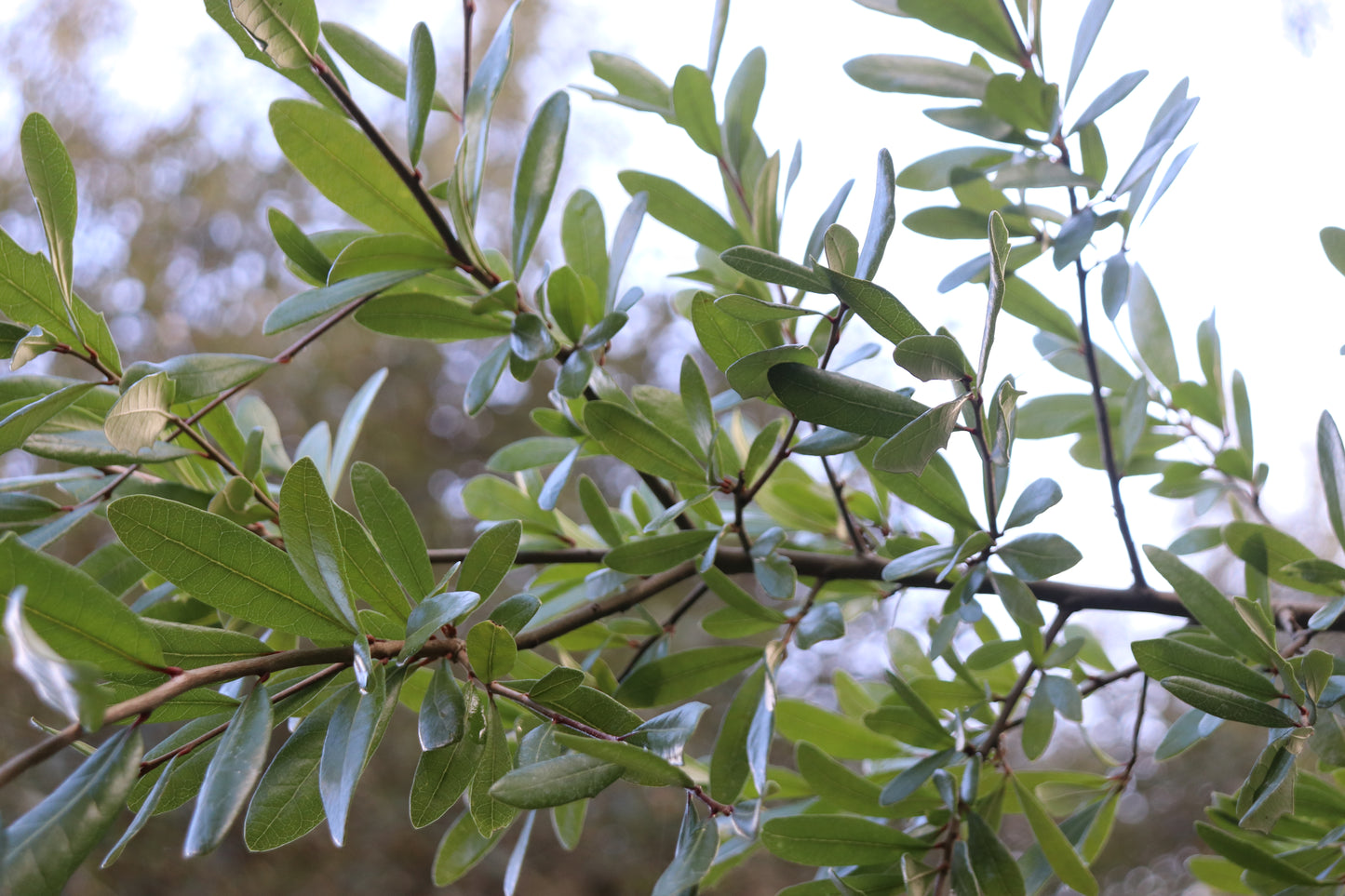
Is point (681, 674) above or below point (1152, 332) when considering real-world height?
below

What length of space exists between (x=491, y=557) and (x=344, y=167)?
0.15 metres

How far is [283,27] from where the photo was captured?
10.6 inches

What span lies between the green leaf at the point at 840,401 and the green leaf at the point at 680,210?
15 cm

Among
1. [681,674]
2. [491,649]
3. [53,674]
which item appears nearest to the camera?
[53,674]

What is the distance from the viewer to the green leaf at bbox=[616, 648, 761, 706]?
0.34 m

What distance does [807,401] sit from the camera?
239mm

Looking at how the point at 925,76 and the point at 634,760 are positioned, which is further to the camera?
the point at 925,76

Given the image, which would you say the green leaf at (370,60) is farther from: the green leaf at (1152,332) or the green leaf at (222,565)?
the green leaf at (1152,332)

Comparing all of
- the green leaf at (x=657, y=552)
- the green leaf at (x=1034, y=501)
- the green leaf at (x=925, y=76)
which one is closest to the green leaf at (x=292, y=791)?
the green leaf at (x=657, y=552)

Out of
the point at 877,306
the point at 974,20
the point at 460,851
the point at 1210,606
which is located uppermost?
the point at 974,20

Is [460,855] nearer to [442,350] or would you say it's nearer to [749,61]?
[749,61]

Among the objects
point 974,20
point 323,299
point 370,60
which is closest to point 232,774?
point 323,299

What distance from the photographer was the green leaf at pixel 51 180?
0.26 meters

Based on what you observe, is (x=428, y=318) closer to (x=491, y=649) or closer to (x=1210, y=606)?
(x=491, y=649)
